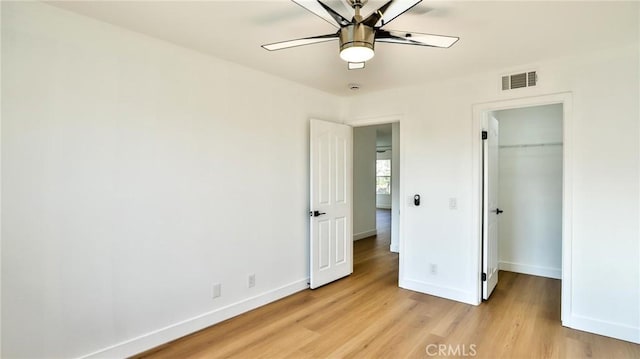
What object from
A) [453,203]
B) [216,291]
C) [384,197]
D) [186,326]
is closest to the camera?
[186,326]

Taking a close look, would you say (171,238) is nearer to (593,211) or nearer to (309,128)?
(309,128)

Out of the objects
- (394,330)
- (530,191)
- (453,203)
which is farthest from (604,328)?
(530,191)

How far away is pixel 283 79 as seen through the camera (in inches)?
147

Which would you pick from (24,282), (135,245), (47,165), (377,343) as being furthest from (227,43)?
(377,343)

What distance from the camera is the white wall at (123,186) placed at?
207 centimetres

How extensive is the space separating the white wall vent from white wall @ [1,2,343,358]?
242 cm

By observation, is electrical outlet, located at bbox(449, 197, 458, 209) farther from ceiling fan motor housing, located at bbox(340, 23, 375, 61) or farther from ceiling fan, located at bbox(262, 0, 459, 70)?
ceiling fan motor housing, located at bbox(340, 23, 375, 61)

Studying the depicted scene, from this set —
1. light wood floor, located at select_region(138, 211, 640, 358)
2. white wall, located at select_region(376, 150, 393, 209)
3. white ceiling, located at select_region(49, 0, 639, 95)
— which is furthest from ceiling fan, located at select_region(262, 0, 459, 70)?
white wall, located at select_region(376, 150, 393, 209)

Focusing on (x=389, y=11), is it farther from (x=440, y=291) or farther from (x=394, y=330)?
(x=440, y=291)

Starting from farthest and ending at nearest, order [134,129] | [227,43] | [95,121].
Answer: [227,43] < [134,129] < [95,121]

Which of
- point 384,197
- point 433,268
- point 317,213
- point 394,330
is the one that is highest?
point 317,213

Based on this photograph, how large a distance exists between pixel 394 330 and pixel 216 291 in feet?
5.54

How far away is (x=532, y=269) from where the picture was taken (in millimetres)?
4578

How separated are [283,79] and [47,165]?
234 centimetres
